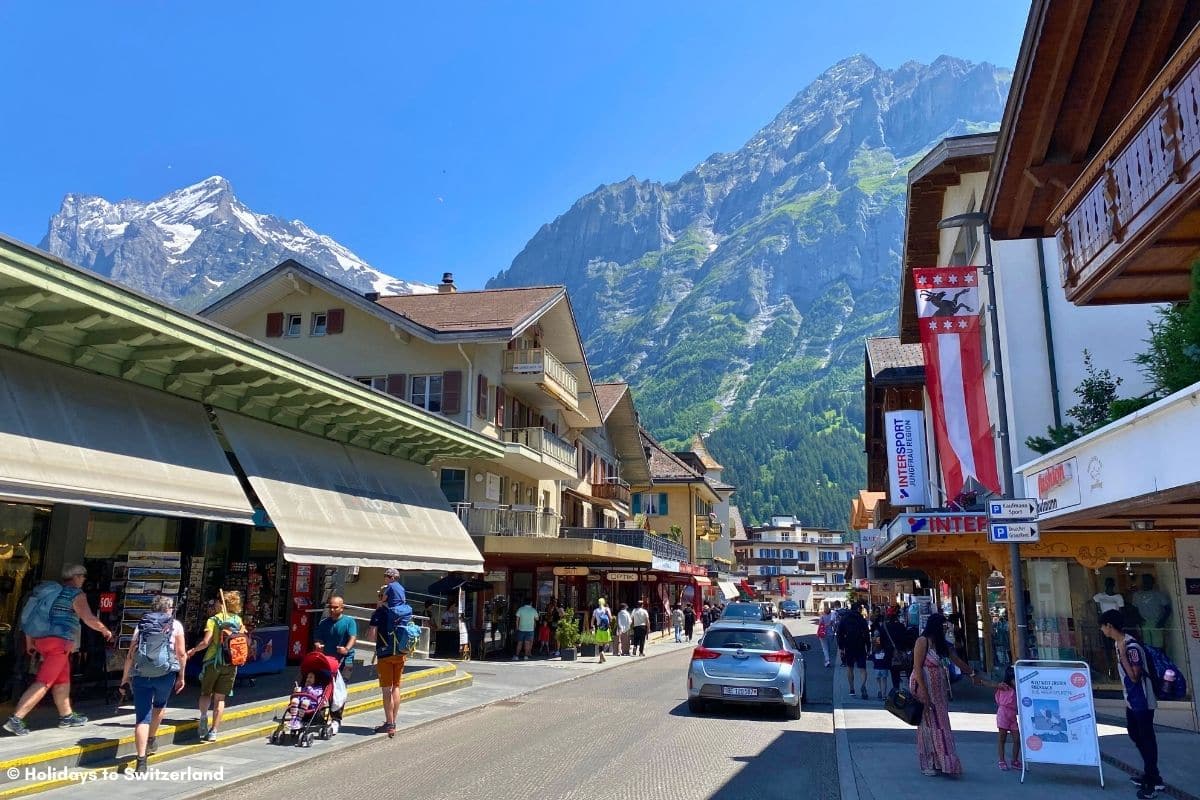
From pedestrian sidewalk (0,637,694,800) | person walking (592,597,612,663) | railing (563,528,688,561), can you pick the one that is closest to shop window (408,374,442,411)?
railing (563,528,688,561)

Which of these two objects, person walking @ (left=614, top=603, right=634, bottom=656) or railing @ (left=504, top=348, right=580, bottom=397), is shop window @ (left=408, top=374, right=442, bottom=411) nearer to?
railing @ (left=504, top=348, right=580, bottom=397)

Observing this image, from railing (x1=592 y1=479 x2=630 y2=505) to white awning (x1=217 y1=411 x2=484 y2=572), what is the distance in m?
20.5

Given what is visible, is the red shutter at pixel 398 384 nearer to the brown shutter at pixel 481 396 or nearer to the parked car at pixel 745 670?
the brown shutter at pixel 481 396

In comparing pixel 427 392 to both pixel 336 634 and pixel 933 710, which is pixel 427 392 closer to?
pixel 336 634

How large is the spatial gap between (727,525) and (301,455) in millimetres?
69065

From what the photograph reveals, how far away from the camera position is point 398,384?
91.4 ft

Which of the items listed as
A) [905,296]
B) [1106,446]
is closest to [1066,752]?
[1106,446]

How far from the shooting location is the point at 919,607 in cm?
3359

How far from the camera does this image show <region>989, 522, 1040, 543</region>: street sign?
35.3 ft

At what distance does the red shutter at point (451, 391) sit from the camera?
2689 centimetres

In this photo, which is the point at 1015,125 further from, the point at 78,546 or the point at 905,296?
the point at 905,296

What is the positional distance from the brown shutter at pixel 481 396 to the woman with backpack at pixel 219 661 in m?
17.0

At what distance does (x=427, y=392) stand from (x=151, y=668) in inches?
749

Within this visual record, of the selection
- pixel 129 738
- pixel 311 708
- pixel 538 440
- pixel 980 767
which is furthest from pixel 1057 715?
pixel 538 440
